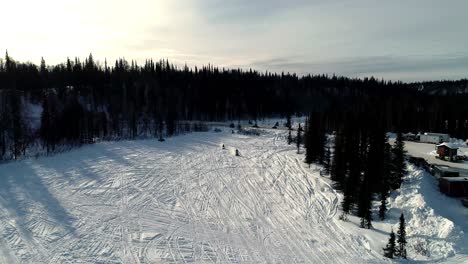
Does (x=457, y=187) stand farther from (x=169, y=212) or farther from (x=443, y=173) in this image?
(x=169, y=212)

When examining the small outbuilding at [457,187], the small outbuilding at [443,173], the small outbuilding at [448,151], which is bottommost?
the small outbuilding at [457,187]

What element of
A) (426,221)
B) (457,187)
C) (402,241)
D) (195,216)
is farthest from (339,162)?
(195,216)

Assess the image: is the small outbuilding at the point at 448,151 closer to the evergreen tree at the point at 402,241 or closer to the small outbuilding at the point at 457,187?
the small outbuilding at the point at 457,187

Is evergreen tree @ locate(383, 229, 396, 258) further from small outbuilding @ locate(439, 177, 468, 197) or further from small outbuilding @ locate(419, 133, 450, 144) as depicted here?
small outbuilding @ locate(419, 133, 450, 144)

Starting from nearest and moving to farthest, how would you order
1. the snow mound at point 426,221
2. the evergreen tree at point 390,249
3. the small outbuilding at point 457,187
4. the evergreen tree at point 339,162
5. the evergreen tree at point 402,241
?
the evergreen tree at point 390,249, the evergreen tree at point 402,241, the snow mound at point 426,221, the small outbuilding at point 457,187, the evergreen tree at point 339,162

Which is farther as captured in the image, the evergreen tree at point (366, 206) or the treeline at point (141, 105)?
the treeline at point (141, 105)

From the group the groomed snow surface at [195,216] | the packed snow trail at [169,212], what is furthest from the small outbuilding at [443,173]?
the packed snow trail at [169,212]

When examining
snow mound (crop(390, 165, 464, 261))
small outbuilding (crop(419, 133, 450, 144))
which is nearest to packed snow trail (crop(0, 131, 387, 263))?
snow mound (crop(390, 165, 464, 261))
